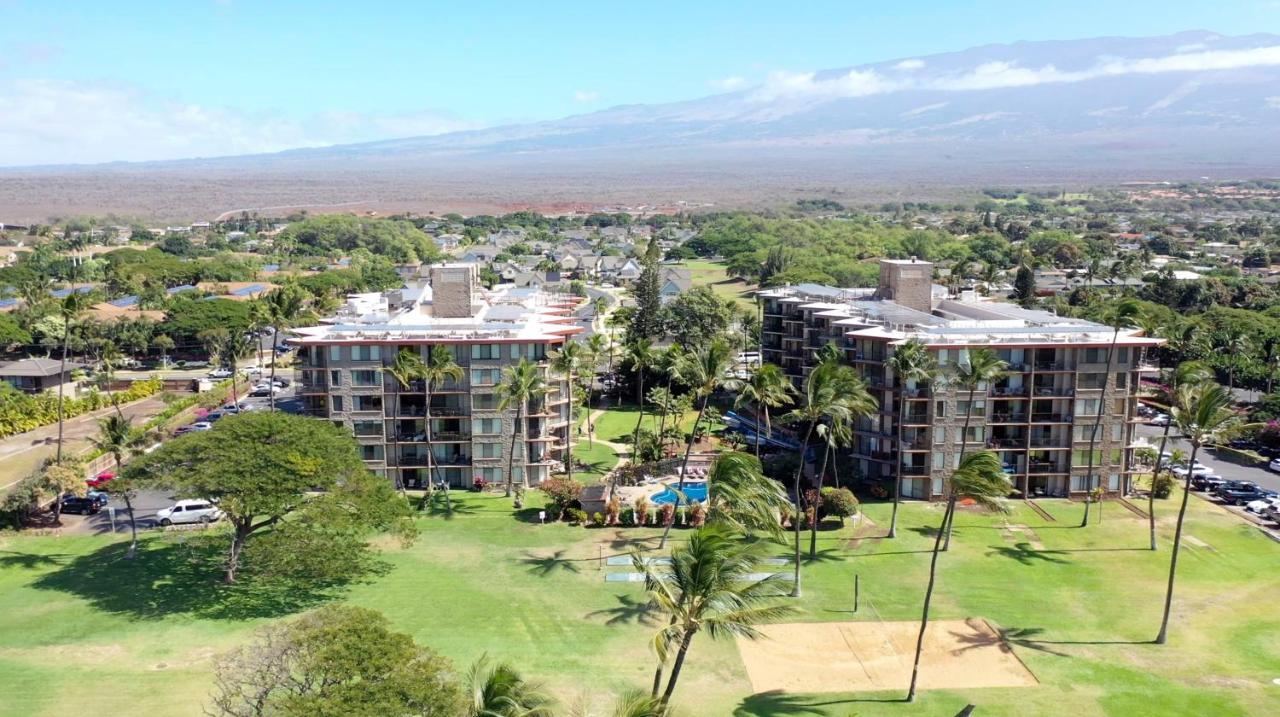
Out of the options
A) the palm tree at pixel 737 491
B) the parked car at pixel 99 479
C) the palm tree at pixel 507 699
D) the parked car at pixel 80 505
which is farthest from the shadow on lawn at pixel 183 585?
the palm tree at pixel 507 699

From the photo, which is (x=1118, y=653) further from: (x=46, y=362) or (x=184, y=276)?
(x=184, y=276)

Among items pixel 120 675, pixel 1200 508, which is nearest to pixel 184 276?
pixel 120 675

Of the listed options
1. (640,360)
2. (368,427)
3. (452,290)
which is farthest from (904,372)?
(368,427)

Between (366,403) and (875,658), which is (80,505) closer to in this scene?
(366,403)

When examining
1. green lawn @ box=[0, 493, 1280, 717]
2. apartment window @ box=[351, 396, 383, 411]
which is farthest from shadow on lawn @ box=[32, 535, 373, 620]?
apartment window @ box=[351, 396, 383, 411]

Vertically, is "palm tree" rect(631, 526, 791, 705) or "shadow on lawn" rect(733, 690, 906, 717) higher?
"palm tree" rect(631, 526, 791, 705)

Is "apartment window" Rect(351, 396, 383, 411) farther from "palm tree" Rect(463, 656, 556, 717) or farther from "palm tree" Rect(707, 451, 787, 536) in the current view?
"palm tree" Rect(463, 656, 556, 717)

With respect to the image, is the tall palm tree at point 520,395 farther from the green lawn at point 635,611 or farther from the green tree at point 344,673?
the green tree at point 344,673
